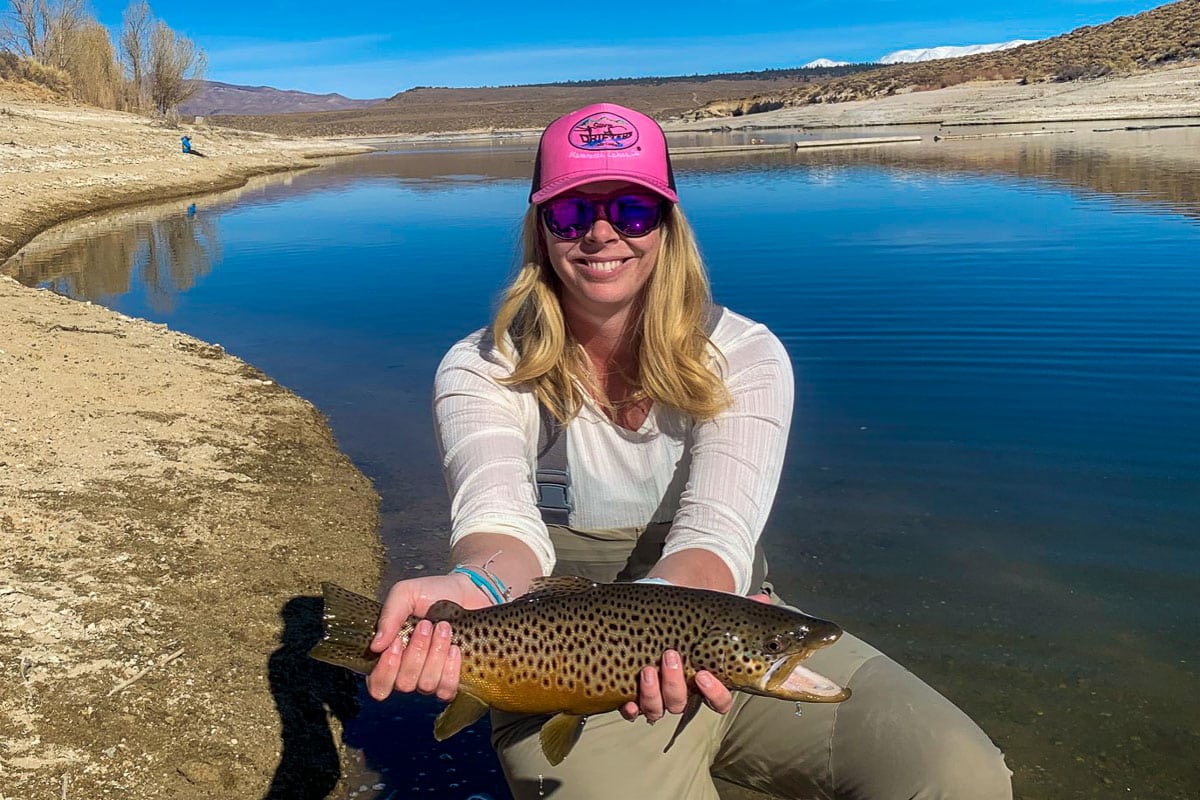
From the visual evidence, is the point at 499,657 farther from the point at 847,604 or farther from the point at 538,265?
the point at 847,604

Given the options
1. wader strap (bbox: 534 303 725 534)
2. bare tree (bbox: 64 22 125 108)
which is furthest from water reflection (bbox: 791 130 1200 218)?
bare tree (bbox: 64 22 125 108)

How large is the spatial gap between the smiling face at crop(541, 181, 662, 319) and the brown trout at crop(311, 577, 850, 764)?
1151mm

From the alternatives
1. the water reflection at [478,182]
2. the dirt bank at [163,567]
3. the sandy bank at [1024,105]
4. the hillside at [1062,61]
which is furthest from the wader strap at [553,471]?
the hillside at [1062,61]

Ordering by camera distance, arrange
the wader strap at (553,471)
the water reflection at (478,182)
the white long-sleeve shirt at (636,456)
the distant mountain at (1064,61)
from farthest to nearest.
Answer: the distant mountain at (1064,61) < the water reflection at (478,182) < the wader strap at (553,471) < the white long-sleeve shirt at (636,456)

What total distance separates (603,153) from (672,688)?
5.81 ft

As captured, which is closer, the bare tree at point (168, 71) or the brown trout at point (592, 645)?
the brown trout at point (592, 645)

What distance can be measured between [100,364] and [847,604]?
7.19 m

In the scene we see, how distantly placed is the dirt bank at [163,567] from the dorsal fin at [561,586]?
195cm

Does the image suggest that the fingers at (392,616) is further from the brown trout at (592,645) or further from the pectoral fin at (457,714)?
the pectoral fin at (457,714)

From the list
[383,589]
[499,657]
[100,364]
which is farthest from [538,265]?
[100,364]

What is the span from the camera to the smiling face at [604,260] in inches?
134

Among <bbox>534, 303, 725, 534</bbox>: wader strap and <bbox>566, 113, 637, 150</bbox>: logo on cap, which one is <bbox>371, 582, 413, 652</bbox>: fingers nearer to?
<bbox>534, 303, 725, 534</bbox>: wader strap

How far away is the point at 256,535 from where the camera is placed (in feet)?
20.1

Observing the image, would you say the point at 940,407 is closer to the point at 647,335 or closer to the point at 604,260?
the point at 647,335
